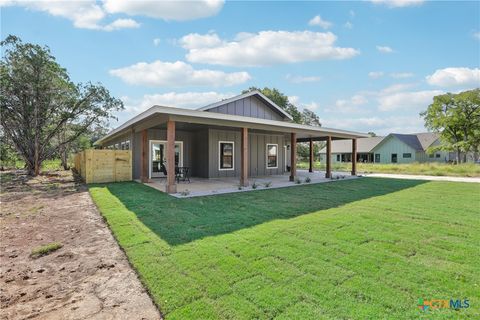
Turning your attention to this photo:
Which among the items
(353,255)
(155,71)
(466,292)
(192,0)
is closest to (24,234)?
(353,255)

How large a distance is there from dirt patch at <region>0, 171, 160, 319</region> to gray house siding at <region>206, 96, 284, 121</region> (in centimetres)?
912

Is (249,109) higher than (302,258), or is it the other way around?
(249,109)

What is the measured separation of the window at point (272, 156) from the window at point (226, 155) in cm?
259

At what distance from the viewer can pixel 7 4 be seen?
949cm

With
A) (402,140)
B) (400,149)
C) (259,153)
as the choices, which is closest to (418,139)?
(402,140)

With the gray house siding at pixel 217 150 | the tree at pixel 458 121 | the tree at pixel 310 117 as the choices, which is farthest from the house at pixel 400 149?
the gray house siding at pixel 217 150

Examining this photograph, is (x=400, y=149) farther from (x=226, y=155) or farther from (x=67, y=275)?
(x=67, y=275)

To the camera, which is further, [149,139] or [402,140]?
[402,140]

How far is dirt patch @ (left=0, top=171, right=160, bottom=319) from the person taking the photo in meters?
2.36

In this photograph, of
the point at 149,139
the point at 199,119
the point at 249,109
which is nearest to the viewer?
the point at 199,119

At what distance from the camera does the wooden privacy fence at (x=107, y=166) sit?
442 inches

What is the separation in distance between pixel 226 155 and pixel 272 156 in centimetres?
334

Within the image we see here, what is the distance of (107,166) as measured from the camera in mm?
11625

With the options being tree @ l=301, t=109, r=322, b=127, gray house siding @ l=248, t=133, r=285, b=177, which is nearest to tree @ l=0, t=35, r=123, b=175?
gray house siding @ l=248, t=133, r=285, b=177
